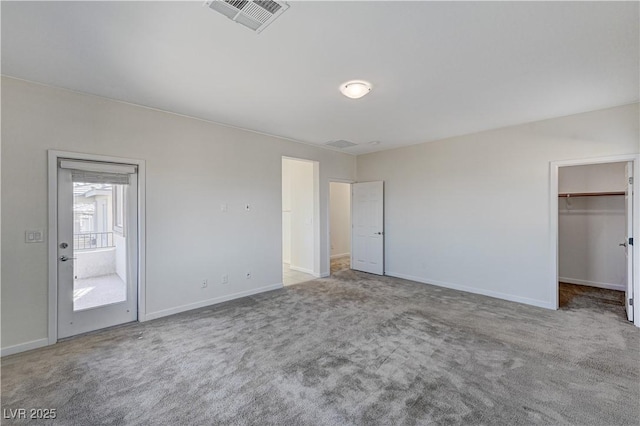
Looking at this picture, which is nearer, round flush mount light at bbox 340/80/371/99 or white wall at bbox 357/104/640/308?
round flush mount light at bbox 340/80/371/99

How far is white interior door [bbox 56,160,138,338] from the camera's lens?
309 centimetres

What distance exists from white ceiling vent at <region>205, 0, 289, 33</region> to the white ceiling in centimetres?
7

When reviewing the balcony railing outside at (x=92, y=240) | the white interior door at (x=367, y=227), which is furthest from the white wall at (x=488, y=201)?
the balcony railing outside at (x=92, y=240)

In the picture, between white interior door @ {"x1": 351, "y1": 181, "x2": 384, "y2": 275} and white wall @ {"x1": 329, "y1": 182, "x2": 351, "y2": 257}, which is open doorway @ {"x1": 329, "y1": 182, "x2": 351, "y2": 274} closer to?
white wall @ {"x1": 329, "y1": 182, "x2": 351, "y2": 257}

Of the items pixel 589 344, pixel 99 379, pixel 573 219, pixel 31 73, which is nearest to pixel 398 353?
pixel 589 344

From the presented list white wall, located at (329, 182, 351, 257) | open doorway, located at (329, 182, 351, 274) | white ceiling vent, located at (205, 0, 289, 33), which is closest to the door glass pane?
white ceiling vent, located at (205, 0, 289, 33)

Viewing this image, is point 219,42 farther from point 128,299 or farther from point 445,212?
point 445,212

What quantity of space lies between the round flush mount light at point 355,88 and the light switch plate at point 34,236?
A: 3565 mm

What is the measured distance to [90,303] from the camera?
327 cm

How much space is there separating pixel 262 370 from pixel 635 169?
5004 millimetres

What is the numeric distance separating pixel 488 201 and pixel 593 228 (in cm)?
235

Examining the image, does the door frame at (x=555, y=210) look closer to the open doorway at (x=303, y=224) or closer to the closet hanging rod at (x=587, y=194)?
the closet hanging rod at (x=587, y=194)

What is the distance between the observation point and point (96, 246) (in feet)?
11.0

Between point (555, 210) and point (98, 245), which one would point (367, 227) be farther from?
point (98, 245)
